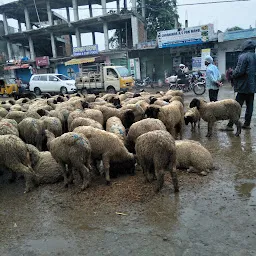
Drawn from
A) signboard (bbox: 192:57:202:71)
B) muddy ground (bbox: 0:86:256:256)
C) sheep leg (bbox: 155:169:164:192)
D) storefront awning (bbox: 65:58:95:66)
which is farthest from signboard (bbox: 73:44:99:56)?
sheep leg (bbox: 155:169:164:192)

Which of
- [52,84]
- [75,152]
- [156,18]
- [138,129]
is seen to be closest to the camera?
[75,152]

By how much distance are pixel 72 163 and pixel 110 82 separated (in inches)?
687

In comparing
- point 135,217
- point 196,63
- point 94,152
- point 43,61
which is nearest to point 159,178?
point 135,217

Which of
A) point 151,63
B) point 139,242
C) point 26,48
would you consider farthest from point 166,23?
point 139,242

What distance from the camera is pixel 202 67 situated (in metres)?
26.0

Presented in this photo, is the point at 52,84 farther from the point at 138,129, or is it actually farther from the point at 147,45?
the point at 138,129

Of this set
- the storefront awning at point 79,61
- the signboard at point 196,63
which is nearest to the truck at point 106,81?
the signboard at point 196,63

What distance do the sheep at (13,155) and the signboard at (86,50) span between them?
27990 millimetres

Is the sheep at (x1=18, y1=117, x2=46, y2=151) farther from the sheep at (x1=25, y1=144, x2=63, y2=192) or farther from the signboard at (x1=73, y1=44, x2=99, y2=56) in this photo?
the signboard at (x1=73, y1=44, x2=99, y2=56)

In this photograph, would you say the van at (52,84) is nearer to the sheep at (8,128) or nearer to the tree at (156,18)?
the tree at (156,18)

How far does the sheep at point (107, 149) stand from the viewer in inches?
201

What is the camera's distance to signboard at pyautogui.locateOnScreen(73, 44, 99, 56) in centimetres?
3172

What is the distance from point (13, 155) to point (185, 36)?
80.7 feet

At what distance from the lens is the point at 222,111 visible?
7910 mm
